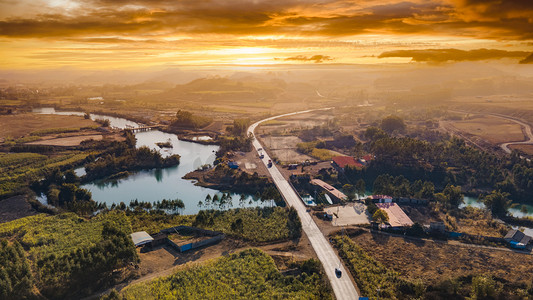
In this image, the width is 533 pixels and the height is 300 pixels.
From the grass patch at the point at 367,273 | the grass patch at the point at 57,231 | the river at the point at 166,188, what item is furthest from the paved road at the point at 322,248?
the grass patch at the point at 57,231

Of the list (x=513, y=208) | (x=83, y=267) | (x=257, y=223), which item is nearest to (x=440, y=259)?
(x=257, y=223)

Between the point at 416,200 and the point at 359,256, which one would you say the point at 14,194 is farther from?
the point at 416,200

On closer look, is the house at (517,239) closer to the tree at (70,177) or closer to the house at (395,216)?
the house at (395,216)

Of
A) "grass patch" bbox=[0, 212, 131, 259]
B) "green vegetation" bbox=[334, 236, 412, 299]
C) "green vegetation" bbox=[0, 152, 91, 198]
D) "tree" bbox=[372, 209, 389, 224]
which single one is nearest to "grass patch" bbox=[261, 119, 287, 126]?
"green vegetation" bbox=[0, 152, 91, 198]

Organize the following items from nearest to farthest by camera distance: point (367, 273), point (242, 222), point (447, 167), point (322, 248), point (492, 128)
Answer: point (367, 273) < point (322, 248) < point (242, 222) < point (447, 167) < point (492, 128)

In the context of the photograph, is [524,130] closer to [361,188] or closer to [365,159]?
[365,159]

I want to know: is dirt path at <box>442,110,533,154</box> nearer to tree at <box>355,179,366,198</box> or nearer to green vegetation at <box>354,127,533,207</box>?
green vegetation at <box>354,127,533,207</box>
